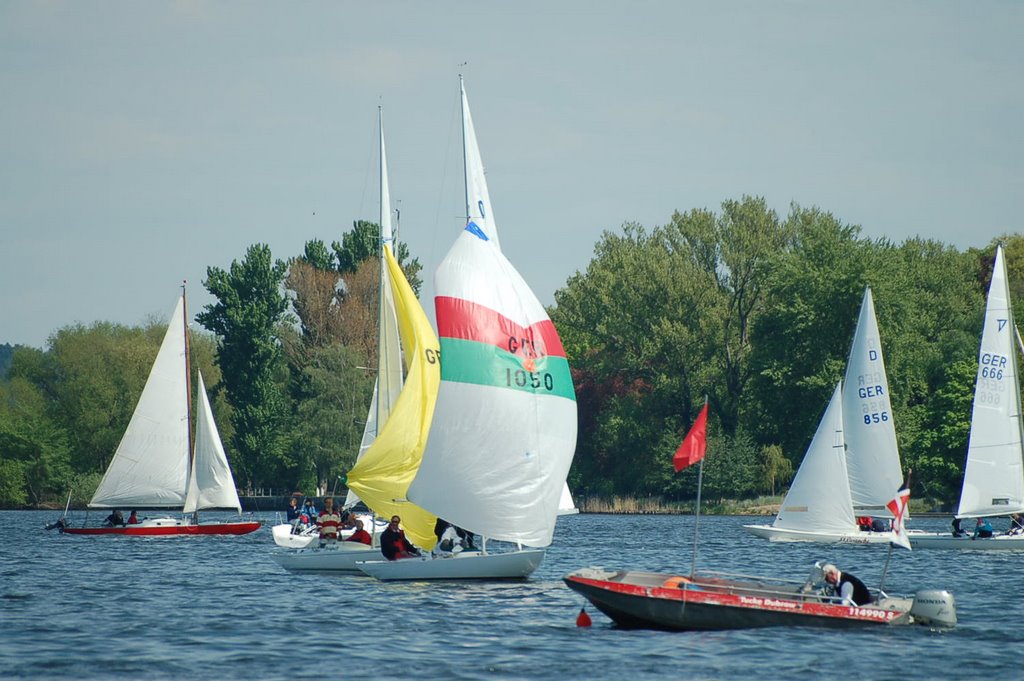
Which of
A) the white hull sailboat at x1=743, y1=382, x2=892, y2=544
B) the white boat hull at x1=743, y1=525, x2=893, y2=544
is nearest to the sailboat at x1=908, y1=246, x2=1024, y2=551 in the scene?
the white boat hull at x1=743, y1=525, x2=893, y2=544

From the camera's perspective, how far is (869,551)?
52781 millimetres

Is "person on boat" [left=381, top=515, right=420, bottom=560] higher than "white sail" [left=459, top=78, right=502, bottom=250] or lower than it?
lower

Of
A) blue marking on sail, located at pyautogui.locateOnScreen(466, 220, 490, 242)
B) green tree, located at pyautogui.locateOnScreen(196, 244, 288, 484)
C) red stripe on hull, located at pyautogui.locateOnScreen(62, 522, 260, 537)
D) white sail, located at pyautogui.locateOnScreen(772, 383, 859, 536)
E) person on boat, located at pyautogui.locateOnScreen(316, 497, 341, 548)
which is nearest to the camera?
blue marking on sail, located at pyautogui.locateOnScreen(466, 220, 490, 242)

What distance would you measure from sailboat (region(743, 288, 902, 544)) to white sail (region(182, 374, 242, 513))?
23.5m

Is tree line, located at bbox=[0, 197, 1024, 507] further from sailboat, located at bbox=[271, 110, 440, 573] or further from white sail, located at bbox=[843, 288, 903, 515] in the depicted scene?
sailboat, located at bbox=[271, 110, 440, 573]

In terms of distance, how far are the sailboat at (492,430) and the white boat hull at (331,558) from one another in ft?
16.6

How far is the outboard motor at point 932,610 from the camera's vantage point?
1118 inches

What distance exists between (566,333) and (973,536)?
186 ft

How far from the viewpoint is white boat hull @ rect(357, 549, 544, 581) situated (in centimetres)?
3469

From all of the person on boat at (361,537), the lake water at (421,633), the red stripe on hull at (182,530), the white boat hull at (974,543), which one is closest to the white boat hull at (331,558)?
the person on boat at (361,537)

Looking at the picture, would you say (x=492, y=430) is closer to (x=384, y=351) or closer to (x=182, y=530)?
(x=384, y=351)

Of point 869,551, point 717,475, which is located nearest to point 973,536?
point 869,551

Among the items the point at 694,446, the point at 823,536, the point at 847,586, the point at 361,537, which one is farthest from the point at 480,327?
the point at 823,536

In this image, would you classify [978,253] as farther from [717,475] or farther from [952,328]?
[717,475]
